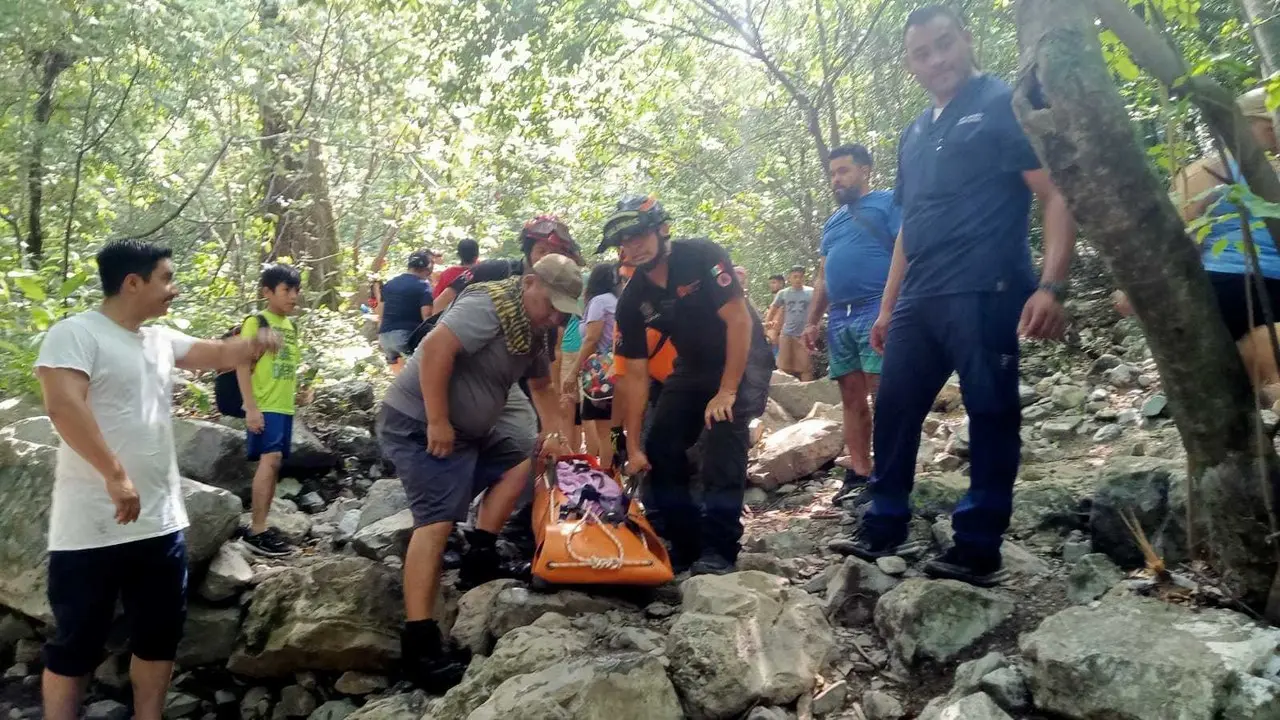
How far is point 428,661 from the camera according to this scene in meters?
3.25

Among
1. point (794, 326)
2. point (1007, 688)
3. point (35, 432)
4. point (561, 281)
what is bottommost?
point (1007, 688)

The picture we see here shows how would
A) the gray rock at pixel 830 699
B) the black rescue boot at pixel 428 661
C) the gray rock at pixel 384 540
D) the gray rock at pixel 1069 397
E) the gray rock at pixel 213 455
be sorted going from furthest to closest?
1. the gray rock at pixel 1069 397
2. the gray rock at pixel 213 455
3. the gray rock at pixel 384 540
4. the black rescue boot at pixel 428 661
5. the gray rock at pixel 830 699

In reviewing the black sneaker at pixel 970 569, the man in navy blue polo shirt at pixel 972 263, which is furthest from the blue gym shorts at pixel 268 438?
the black sneaker at pixel 970 569

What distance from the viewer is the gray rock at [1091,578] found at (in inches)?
108

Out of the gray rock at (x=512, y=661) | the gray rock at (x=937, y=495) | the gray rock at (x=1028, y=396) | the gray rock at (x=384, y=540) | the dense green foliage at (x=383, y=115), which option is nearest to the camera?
the gray rock at (x=512, y=661)

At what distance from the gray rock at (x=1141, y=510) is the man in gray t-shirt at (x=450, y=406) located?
2.20 m

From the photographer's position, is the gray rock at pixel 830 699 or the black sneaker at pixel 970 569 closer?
the gray rock at pixel 830 699

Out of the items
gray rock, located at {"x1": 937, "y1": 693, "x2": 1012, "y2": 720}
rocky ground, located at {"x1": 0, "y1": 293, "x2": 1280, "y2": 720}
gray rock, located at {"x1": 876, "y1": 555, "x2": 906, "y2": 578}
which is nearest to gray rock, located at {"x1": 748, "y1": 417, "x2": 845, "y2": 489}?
rocky ground, located at {"x1": 0, "y1": 293, "x2": 1280, "y2": 720}

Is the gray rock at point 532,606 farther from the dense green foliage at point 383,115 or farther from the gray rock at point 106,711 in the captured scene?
the dense green foliage at point 383,115

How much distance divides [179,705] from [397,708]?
1452 mm

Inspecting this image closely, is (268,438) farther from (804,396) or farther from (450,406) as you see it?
(804,396)

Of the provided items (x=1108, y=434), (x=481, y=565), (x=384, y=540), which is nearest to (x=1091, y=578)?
(x=481, y=565)

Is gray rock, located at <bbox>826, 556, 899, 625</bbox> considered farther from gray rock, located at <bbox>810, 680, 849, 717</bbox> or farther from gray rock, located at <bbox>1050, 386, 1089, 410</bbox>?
gray rock, located at <bbox>1050, 386, 1089, 410</bbox>

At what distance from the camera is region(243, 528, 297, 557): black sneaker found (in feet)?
16.4
